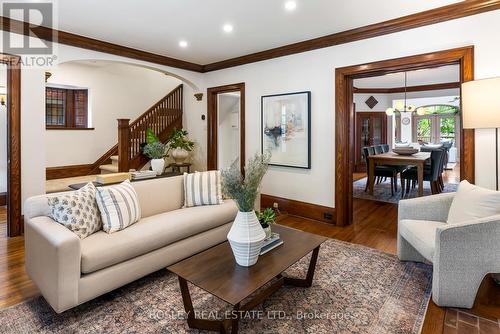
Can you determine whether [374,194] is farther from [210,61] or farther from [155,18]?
[155,18]

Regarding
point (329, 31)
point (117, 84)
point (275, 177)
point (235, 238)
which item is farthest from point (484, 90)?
point (117, 84)

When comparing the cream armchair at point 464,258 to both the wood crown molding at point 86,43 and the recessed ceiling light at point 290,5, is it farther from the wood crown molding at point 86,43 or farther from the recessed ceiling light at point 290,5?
the wood crown molding at point 86,43

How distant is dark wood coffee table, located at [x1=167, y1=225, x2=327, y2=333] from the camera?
1.64 metres

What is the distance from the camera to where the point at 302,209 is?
438 centimetres

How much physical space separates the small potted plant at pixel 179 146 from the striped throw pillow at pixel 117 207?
9.65 feet

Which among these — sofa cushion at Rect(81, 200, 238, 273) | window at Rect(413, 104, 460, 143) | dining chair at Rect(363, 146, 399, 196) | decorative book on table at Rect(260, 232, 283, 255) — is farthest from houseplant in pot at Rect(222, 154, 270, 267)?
window at Rect(413, 104, 460, 143)

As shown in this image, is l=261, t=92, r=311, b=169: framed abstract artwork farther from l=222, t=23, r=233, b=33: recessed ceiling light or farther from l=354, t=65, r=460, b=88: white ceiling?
l=354, t=65, r=460, b=88: white ceiling

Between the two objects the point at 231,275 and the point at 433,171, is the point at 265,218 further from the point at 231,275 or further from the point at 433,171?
the point at 433,171

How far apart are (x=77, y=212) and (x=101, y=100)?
4.85m

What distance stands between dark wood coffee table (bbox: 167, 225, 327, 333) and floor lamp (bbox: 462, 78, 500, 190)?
1844 millimetres

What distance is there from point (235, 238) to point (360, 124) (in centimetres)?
810

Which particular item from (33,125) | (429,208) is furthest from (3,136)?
(429,208)

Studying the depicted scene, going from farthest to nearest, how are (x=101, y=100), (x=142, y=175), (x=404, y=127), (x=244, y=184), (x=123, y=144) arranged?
(x=404, y=127), (x=101, y=100), (x=123, y=144), (x=142, y=175), (x=244, y=184)

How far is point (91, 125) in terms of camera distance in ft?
20.3
